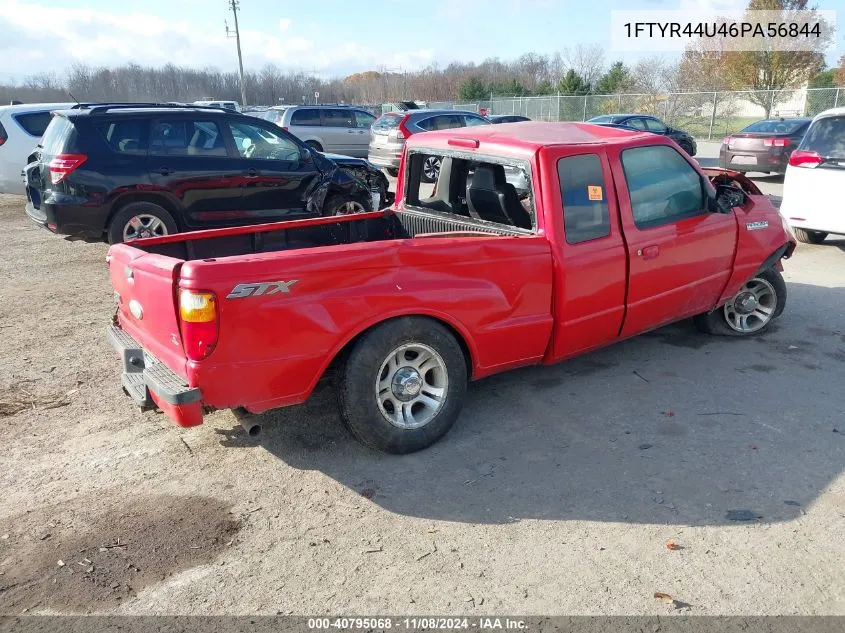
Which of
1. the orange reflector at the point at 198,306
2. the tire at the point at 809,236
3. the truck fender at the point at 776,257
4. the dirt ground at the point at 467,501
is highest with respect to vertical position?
the orange reflector at the point at 198,306

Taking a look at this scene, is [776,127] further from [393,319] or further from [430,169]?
[393,319]

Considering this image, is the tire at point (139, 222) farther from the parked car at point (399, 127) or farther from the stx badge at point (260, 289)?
the parked car at point (399, 127)

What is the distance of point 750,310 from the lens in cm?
589

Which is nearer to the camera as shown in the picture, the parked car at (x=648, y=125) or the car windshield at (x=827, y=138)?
the car windshield at (x=827, y=138)

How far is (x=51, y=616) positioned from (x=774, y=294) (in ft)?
18.6

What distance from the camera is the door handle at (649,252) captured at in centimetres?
467

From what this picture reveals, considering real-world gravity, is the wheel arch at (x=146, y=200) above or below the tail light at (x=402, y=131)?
below

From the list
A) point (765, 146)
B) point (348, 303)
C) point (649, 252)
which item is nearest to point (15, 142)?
point (348, 303)

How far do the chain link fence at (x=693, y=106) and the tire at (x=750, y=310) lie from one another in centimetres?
2542

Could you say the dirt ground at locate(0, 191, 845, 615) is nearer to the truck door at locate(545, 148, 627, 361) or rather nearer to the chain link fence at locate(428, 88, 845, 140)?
the truck door at locate(545, 148, 627, 361)

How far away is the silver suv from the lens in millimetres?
18422

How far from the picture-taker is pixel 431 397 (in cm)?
405

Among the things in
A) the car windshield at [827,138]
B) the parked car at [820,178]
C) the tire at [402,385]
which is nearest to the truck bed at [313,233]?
the tire at [402,385]

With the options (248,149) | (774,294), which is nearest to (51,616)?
(774,294)
